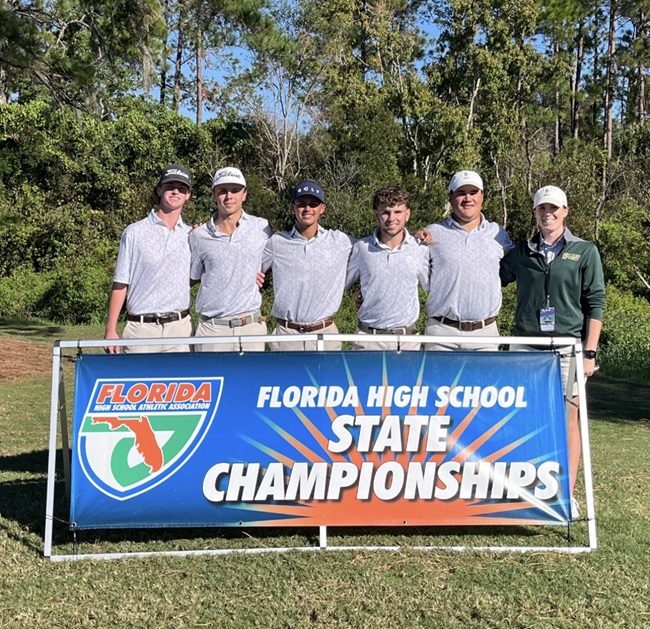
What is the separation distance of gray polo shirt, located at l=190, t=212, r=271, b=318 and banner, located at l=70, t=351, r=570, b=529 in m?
0.93

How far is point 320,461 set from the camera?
14.7ft

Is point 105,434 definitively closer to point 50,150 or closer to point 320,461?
point 320,461

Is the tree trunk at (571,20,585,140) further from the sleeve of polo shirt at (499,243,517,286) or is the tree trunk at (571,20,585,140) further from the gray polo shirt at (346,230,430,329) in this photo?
the gray polo shirt at (346,230,430,329)

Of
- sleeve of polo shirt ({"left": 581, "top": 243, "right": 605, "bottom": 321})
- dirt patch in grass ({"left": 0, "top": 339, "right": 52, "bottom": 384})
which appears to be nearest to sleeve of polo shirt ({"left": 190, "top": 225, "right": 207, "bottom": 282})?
sleeve of polo shirt ({"left": 581, "top": 243, "right": 605, "bottom": 321})

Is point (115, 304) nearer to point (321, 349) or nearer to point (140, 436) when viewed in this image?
point (140, 436)

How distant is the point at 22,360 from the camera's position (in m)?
15.1

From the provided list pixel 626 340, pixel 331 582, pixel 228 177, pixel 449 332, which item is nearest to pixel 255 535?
pixel 331 582

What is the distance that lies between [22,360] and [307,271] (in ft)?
37.3

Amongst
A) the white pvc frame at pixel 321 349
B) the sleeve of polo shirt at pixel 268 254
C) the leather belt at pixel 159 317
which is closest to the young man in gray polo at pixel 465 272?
the white pvc frame at pixel 321 349

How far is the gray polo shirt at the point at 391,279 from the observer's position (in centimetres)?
523

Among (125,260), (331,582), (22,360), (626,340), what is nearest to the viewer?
(331,582)

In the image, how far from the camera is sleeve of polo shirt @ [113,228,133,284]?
5195 millimetres

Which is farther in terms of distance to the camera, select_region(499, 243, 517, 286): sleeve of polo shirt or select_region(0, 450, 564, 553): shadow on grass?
select_region(499, 243, 517, 286): sleeve of polo shirt

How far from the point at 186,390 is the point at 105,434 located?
523 mm
